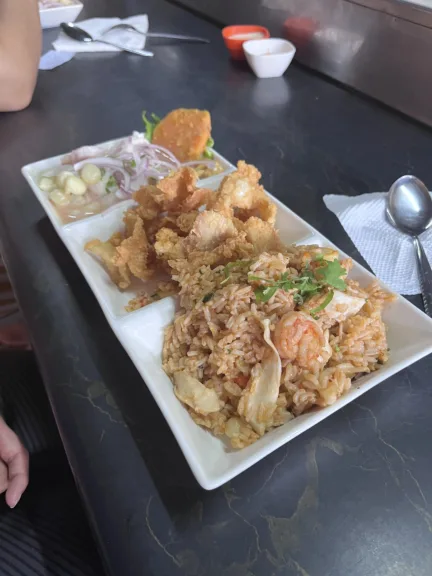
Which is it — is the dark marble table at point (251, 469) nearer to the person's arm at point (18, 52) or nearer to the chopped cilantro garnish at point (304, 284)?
the chopped cilantro garnish at point (304, 284)

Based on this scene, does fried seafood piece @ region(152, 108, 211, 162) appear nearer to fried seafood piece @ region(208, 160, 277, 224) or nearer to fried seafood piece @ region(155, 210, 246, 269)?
fried seafood piece @ region(208, 160, 277, 224)

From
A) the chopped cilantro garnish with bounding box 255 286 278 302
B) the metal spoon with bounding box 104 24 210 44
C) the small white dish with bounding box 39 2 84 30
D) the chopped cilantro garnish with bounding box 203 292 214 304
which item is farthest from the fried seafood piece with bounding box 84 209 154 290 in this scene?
the small white dish with bounding box 39 2 84 30

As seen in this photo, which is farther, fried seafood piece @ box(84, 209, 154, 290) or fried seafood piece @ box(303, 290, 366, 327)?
fried seafood piece @ box(84, 209, 154, 290)

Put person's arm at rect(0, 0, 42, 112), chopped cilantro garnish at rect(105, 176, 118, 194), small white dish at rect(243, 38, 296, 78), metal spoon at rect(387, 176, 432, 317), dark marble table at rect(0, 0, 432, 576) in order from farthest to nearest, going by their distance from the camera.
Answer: small white dish at rect(243, 38, 296, 78) < person's arm at rect(0, 0, 42, 112) < chopped cilantro garnish at rect(105, 176, 118, 194) < metal spoon at rect(387, 176, 432, 317) < dark marble table at rect(0, 0, 432, 576)

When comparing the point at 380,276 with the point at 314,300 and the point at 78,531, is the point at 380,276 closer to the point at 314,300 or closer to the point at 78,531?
the point at 314,300

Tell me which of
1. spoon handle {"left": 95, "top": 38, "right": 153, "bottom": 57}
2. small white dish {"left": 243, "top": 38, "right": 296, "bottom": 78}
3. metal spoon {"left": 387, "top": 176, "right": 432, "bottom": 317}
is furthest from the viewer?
spoon handle {"left": 95, "top": 38, "right": 153, "bottom": 57}
